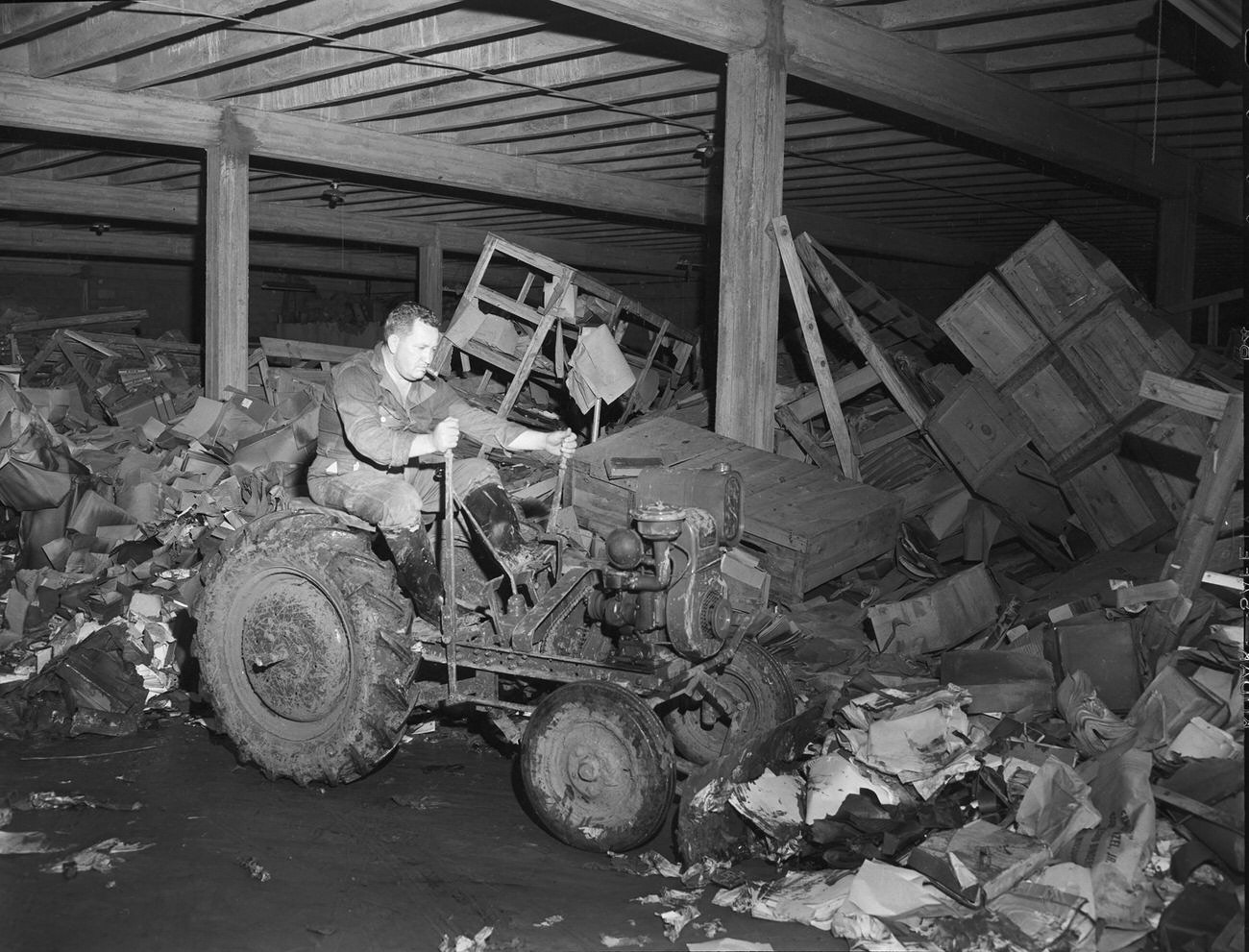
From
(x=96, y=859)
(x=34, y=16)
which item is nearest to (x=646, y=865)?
(x=96, y=859)

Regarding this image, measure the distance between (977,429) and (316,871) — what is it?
5.42 metres

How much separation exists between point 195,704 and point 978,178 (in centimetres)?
979

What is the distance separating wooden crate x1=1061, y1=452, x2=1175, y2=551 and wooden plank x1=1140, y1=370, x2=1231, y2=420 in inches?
97.9

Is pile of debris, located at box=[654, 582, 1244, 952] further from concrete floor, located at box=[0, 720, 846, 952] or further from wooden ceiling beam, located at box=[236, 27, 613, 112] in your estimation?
wooden ceiling beam, located at box=[236, 27, 613, 112]

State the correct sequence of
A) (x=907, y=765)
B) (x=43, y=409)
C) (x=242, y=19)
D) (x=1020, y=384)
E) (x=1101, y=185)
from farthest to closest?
1. (x=1101, y=185)
2. (x=43, y=409)
3. (x=1020, y=384)
4. (x=242, y=19)
5. (x=907, y=765)

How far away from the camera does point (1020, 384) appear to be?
7.34 metres

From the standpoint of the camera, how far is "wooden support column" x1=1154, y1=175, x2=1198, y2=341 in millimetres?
10961

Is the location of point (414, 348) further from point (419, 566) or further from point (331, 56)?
point (331, 56)

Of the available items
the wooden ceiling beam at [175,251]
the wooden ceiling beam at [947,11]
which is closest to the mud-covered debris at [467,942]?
the wooden ceiling beam at [947,11]

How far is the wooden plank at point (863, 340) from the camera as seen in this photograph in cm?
776

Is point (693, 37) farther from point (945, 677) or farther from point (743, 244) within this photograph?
point (945, 677)

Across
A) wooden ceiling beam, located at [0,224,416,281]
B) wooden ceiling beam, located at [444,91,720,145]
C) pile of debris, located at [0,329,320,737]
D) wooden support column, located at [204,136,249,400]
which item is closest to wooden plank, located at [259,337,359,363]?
pile of debris, located at [0,329,320,737]

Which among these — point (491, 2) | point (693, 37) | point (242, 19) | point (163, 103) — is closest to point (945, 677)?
point (693, 37)

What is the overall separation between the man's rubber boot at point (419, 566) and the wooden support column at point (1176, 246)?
962cm
